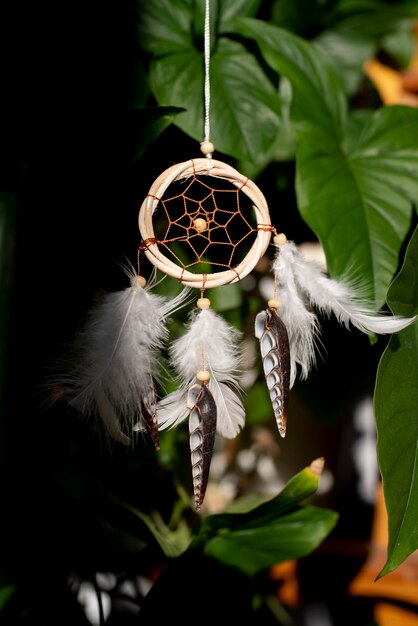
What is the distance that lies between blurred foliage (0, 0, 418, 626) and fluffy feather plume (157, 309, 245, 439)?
0.09 meters

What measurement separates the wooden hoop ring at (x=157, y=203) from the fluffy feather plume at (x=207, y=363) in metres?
0.04

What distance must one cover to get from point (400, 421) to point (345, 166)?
1.09ft

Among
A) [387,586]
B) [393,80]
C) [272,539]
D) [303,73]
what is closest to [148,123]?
[303,73]

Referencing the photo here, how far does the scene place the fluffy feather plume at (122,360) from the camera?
59cm

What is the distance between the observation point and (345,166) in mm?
763

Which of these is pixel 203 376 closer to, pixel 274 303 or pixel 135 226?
pixel 274 303

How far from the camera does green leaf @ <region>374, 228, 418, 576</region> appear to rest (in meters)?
0.60

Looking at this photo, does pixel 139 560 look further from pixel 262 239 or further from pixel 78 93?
pixel 78 93

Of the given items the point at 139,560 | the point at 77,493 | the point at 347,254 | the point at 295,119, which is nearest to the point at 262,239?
the point at 347,254

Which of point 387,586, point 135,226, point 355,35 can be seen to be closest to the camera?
point 135,226

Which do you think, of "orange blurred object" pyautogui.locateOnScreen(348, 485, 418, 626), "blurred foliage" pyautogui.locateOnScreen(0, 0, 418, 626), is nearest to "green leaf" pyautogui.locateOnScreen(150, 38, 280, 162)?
"blurred foliage" pyautogui.locateOnScreen(0, 0, 418, 626)

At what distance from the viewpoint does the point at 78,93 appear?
74 centimetres

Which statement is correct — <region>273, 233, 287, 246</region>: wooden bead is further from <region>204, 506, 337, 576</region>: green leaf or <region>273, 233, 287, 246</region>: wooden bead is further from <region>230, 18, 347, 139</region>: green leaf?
<region>204, 506, 337, 576</region>: green leaf

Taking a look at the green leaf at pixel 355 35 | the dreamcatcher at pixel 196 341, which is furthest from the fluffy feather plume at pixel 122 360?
the green leaf at pixel 355 35
